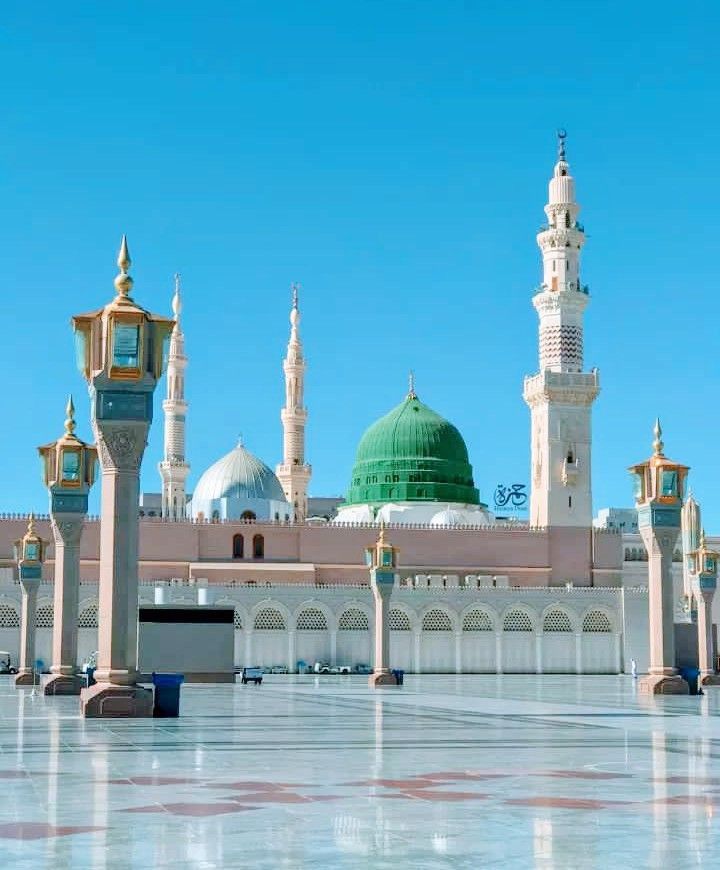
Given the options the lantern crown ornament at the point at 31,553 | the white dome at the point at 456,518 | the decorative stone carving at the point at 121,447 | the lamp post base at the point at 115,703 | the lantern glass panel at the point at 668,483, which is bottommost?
the lamp post base at the point at 115,703

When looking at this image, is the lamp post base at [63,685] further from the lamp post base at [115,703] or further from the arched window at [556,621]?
the arched window at [556,621]

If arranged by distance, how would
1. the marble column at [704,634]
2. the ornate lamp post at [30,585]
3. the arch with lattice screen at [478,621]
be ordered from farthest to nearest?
the arch with lattice screen at [478,621] < the marble column at [704,634] < the ornate lamp post at [30,585]

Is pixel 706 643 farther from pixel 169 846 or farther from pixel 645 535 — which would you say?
pixel 169 846

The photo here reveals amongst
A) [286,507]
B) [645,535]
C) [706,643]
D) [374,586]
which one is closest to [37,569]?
[374,586]

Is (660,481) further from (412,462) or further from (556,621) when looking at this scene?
(412,462)

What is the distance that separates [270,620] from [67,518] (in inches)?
1041

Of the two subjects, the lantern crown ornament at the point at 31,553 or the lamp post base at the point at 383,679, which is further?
the lamp post base at the point at 383,679

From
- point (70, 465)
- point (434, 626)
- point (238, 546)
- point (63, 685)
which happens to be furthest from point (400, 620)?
point (70, 465)

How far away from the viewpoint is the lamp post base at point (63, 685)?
70.7 feet

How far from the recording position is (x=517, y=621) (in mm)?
49375

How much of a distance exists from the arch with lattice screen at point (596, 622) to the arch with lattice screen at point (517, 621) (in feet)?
6.99

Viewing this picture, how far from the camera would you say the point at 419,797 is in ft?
23.1

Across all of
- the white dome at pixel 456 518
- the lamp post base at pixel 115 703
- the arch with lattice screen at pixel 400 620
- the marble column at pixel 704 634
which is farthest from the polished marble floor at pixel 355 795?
the white dome at pixel 456 518

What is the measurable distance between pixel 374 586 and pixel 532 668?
54.9 ft
